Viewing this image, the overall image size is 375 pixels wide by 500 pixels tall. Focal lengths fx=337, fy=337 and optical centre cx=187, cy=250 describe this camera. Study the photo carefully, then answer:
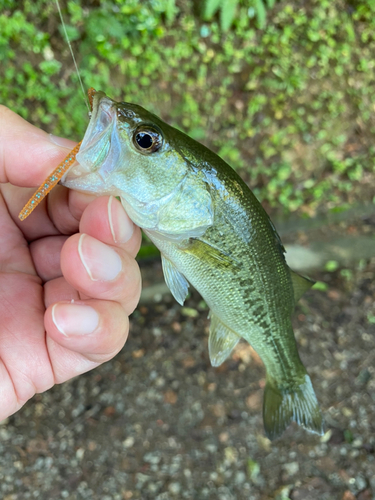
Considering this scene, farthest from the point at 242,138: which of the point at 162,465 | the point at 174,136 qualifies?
the point at 162,465

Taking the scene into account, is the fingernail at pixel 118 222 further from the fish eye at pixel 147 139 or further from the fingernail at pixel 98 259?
the fish eye at pixel 147 139

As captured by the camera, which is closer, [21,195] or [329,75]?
[21,195]

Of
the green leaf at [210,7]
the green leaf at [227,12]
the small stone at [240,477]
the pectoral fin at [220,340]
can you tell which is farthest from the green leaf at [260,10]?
the small stone at [240,477]

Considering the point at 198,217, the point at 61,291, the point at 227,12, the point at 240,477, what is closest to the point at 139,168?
the point at 198,217

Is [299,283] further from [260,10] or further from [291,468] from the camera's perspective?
[260,10]

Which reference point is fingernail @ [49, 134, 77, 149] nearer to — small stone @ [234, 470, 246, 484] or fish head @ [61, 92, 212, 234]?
fish head @ [61, 92, 212, 234]

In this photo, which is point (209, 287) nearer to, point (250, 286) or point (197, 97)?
point (250, 286)
